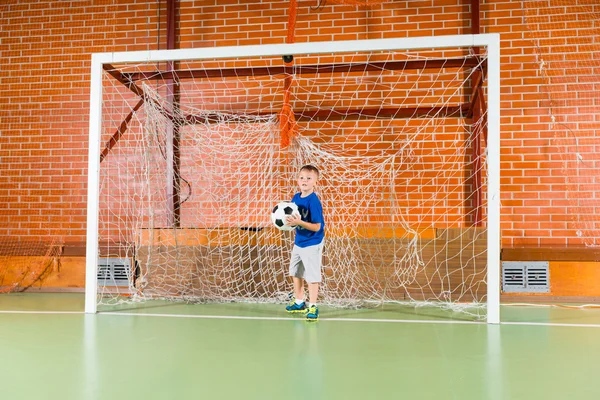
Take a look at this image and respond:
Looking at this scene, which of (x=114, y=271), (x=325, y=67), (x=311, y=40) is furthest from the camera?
(x=311, y=40)

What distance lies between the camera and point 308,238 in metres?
4.12

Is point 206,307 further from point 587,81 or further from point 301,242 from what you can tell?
point 587,81

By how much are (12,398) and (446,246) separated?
3800 millimetres

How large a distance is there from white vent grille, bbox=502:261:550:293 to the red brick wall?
1.23 ft

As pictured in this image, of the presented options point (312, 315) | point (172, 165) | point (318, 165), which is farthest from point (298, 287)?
point (172, 165)

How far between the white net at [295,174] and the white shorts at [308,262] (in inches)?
31.3

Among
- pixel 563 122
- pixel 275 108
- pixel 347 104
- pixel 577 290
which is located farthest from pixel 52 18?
pixel 577 290

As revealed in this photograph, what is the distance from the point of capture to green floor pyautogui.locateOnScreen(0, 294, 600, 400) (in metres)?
2.18

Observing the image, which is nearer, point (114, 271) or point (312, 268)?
point (312, 268)

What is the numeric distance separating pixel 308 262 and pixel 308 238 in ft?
0.65

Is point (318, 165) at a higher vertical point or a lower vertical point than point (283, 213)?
higher

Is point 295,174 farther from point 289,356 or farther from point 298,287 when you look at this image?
point 289,356

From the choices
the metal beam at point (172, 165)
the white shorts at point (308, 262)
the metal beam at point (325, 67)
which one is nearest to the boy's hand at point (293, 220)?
the white shorts at point (308, 262)

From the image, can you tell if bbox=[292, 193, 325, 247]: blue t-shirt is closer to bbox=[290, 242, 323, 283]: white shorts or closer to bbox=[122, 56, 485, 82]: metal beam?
bbox=[290, 242, 323, 283]: white shorts
